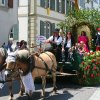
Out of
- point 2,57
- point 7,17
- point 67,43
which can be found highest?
point 7,17

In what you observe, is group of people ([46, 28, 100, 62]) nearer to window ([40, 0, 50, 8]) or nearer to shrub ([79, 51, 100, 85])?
shrub ([79, 51, 100, 85])

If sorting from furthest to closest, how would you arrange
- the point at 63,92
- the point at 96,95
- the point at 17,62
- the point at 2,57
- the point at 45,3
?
the point at 45,3 → the point at 63,92 → the point at 96,95 → the point at 2,57 → the point at 17,62

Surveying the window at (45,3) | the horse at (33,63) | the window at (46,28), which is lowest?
the horse at (33,63)

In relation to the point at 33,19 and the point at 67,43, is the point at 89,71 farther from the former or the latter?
the point at 33,19

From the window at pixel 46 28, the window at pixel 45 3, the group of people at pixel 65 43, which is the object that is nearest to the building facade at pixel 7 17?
the window at pixel 46 28

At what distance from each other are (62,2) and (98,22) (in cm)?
1008

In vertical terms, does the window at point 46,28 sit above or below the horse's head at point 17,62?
above

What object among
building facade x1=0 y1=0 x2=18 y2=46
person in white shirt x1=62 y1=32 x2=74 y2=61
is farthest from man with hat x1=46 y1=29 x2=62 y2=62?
building facade x1=0 y1=0 x2=18 y2=46

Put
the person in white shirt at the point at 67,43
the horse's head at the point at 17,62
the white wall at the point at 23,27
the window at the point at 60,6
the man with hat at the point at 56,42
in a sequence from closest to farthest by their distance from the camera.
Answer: the horse's head at the point at 17,62 < the man with hat at the point at 56,42 < the person in white shirt at the point at 67,43 < the white wall at the point at 23,27 < the window at the point at 60,6

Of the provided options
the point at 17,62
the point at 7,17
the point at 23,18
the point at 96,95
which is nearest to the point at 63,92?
the point at 96,95

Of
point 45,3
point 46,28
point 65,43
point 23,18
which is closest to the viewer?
point 65,43

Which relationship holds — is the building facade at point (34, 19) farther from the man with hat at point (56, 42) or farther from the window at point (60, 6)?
the man with hat at point (56, 42)

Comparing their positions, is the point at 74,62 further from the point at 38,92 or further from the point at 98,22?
the point at 98,22

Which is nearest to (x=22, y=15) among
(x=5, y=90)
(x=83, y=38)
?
(x=83, y=38)
